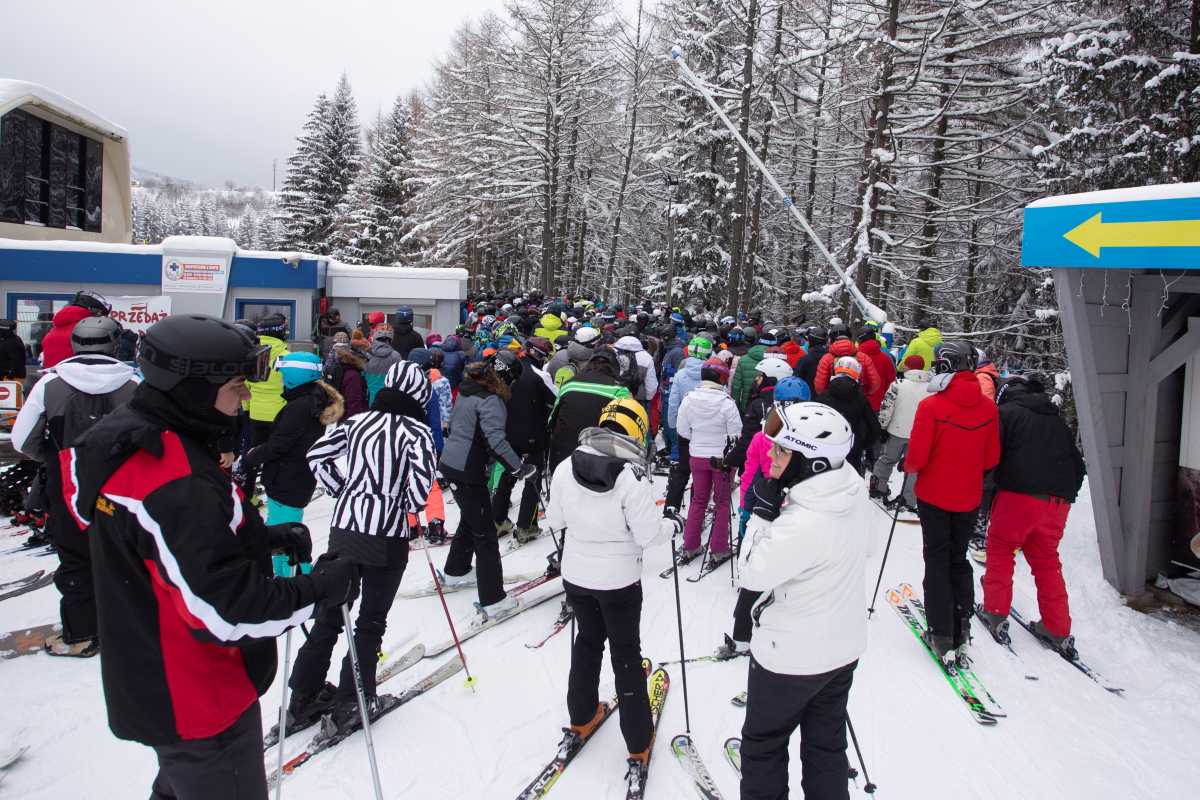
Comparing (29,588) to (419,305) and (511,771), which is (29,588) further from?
(419,305)

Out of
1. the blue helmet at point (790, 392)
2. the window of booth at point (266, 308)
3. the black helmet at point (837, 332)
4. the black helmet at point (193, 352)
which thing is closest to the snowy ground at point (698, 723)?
the blue helmet at point (790, 392)

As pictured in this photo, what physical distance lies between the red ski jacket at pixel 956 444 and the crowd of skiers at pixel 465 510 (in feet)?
0.05

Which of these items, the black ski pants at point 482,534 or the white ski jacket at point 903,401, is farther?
the white ski jacket at point 903,401

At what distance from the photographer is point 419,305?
15.3 metres

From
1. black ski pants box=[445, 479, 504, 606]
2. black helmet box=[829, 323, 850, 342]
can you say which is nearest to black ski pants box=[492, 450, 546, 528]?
black ski pants box=[445, 479, 504, 606]

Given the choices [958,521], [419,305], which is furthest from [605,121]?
[958,521]

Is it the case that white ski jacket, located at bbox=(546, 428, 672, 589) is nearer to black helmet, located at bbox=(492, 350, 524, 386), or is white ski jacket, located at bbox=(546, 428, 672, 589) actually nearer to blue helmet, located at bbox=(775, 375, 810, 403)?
blue helmet, located at bbox=(775, 375, 810, 403)

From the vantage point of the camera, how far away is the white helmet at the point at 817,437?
2830 millimetres

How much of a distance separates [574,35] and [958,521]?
933 inches

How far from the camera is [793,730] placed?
2953 millimetres

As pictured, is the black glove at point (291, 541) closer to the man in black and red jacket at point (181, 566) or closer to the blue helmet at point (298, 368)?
the man in black and red jacket at point (181, 566)

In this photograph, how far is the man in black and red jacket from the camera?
6.40ft

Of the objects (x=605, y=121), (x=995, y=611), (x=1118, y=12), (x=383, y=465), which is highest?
(x=605, y=121)

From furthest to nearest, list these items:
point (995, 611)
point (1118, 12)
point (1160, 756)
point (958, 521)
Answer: point (1118, 12), point (995, 611), point (958, 521), point (1160, 756)
